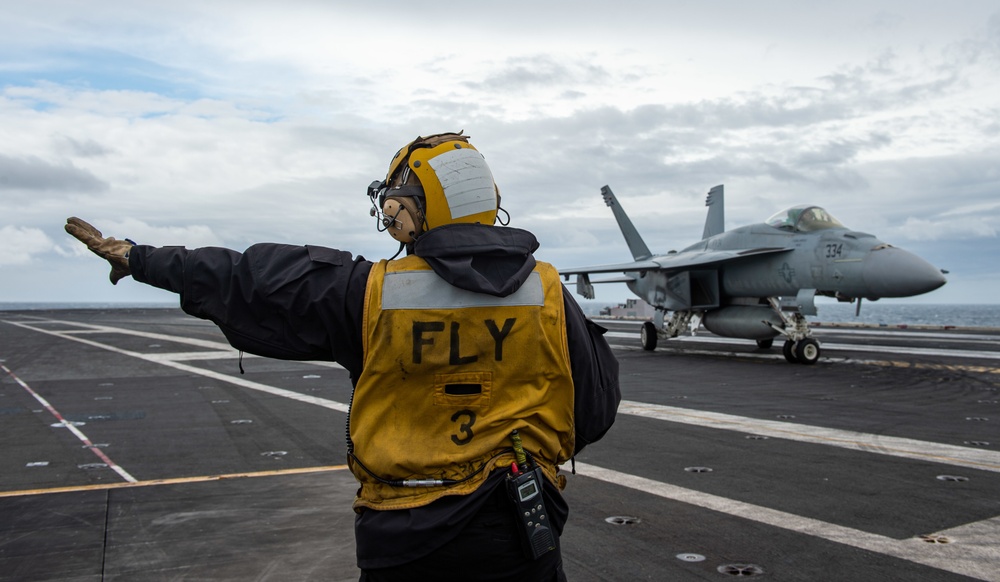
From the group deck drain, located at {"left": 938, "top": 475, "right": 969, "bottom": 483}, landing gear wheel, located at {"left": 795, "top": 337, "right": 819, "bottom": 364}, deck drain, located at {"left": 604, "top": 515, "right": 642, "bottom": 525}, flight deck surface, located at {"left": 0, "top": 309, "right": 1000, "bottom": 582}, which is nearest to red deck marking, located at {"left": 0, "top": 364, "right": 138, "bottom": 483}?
flight deck surface, located at {"left": 0, "top": 309, "right": 1000, "bottom": 582}

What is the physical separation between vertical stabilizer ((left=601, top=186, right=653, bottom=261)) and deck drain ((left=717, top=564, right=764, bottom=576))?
22.6 meters

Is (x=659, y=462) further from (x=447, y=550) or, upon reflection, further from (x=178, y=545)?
(x=447, y=550)

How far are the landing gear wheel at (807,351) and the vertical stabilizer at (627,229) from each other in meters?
9.57

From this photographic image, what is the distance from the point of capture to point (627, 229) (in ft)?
89.8

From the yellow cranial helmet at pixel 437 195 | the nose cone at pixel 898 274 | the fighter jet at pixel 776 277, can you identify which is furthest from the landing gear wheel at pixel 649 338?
the yellow cranial helmet at pixel 437 195

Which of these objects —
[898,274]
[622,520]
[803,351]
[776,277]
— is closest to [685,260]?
[776,277]

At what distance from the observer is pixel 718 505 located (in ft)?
19.0

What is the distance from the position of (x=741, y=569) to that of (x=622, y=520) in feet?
3.72

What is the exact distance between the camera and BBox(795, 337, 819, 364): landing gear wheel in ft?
57.1

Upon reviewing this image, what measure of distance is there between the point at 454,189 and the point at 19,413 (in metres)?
10.7

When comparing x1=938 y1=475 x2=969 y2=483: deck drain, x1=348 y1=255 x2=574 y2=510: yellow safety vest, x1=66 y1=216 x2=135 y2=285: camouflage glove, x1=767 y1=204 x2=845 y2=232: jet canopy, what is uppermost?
x1=767 y1=204 x2=845 y2=232: jet canopy

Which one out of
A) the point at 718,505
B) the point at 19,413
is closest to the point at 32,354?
the point at 19,413

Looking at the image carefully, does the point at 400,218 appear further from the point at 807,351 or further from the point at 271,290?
the point at 807,351

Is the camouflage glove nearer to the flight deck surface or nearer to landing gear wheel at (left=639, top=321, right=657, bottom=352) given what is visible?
the flight deck surface
